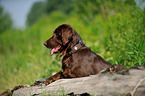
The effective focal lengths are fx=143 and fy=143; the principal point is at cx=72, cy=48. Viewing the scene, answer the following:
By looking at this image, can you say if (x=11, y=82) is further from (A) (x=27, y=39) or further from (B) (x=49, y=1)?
(B) (x=49, y=1)

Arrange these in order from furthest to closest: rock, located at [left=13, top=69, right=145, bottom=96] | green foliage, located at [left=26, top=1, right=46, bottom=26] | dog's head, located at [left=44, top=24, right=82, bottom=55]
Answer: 1. green foliage, located at [left=26, top=1, right=46, bottom=26]
2. dog's head, located at [left=44, top=24, right=82, bottom=55]
3. rock, located at [left=13, top=69, right=145, bottom=96]

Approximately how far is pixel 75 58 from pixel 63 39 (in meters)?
0.51

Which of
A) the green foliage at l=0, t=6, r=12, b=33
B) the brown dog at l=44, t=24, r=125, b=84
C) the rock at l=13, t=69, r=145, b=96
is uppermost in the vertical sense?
the green foliage at l=0, t=6, r=12, b=33

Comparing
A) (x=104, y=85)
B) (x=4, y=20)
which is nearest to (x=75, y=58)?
(x=104, y=85)

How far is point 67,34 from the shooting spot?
3.07 meters

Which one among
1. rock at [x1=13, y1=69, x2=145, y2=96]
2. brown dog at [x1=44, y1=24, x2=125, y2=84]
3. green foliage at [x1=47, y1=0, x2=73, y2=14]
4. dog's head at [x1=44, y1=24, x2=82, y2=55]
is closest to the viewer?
rock at [x1=13, y1=69, x2=145, y2=96]

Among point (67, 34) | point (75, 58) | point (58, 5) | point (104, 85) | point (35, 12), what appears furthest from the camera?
point (35, 12)

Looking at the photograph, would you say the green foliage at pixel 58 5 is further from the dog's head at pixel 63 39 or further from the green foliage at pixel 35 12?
the dog's head at pixel 63 39

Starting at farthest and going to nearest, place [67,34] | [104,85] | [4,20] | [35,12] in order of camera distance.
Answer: [35,12] < [4,20] < [67,34] < [104,85]

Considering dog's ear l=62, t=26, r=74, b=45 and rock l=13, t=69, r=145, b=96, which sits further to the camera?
dog's ear l=62, t=26, r=74, b=45

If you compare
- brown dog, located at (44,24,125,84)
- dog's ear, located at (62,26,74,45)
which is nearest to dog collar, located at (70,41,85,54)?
brown dog, located at (44,24,125,84)

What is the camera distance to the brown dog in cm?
286

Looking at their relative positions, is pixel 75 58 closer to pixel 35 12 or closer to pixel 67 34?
pixel 67 34

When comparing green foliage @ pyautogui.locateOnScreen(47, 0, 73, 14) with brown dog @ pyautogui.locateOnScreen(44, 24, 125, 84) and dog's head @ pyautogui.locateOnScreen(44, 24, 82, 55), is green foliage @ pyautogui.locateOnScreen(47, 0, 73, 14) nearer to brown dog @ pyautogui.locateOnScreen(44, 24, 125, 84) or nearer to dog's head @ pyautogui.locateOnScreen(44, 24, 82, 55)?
dog's head @ pyautogui.locateOnScreen(44, 24, 82, 55)
